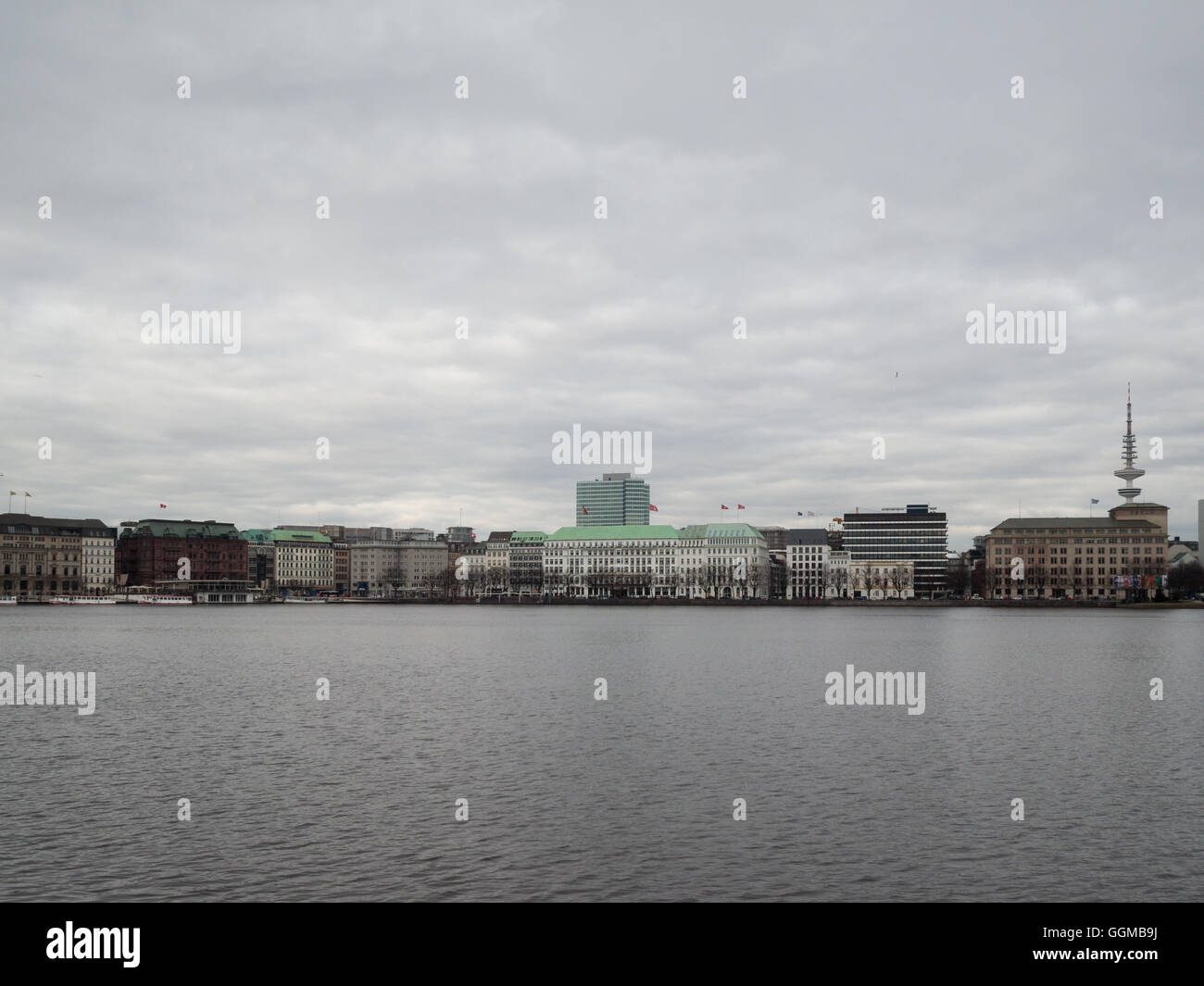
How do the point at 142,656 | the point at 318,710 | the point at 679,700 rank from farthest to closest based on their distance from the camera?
the point at 142,656
the point at 679,700
the point at 318,710

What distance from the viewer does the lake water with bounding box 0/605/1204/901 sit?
19.3 meters

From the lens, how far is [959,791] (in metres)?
26.3

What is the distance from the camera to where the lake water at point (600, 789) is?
1928 cm

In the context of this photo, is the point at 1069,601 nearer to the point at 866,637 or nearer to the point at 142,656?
the point at 866,637

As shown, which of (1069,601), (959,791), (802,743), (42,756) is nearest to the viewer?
(959,791)

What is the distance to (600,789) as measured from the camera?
1036 inches

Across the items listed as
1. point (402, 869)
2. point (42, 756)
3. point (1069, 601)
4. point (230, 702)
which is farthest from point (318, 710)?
point (1069, 601)
